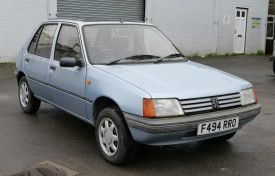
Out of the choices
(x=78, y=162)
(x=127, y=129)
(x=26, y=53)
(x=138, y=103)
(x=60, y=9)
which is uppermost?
(x=60, y=9)

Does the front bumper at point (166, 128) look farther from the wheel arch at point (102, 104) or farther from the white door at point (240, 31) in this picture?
the white door at point (240, 31)

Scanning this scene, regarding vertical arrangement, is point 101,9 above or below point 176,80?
above

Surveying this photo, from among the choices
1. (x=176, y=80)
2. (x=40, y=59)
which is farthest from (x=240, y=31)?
(x=176, y=80)

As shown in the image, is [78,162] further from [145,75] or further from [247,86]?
[247,86]

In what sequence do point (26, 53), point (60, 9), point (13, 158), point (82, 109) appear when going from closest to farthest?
point (13, 158) < point (82, 109) < point (26, 53) < point (60, 9)

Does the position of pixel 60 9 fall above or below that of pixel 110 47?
above

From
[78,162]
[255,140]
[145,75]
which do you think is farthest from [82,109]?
[255,140]

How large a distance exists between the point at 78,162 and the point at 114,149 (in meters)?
0.45

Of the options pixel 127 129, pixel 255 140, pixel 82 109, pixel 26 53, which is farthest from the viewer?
pixel 26 53

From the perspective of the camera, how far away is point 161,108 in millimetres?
3641

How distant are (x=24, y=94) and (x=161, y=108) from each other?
3.37 meters

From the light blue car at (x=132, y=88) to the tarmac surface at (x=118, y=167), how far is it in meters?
0.26

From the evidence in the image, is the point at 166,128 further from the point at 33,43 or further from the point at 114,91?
the point at 33,43

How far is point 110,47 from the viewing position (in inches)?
186
